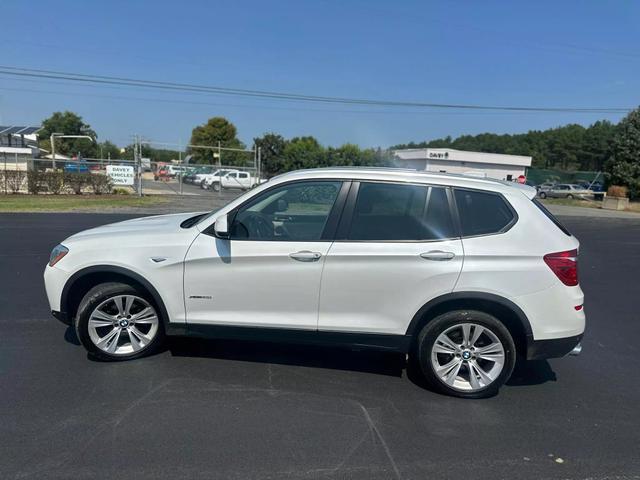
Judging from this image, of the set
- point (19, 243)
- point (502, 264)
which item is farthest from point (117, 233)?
point (19, 243)

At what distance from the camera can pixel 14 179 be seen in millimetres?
22703

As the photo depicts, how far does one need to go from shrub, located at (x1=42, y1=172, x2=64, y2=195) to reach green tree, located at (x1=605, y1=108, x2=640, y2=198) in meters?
37.7

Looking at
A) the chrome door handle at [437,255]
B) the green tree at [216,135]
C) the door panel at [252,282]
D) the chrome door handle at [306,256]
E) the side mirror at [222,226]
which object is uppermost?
the green tree at [216,135]

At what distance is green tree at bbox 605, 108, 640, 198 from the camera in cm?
3562

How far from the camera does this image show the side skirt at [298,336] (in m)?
3.85

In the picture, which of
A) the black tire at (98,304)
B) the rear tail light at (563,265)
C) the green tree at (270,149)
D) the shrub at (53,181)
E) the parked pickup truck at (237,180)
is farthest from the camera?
the green tree at (270,149)

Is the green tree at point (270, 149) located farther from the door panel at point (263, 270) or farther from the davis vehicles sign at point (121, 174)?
the door panel at point (263, 270)

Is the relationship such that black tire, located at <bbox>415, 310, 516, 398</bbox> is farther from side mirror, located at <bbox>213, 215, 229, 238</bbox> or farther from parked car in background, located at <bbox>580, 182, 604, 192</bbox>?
parked car in background, located at <bbox>580, 182, 604, 192</bbox>

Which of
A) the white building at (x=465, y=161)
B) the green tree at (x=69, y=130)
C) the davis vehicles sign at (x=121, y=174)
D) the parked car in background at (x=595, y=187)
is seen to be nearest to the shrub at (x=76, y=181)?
the davis vehicles sign at (x=121, y=174)

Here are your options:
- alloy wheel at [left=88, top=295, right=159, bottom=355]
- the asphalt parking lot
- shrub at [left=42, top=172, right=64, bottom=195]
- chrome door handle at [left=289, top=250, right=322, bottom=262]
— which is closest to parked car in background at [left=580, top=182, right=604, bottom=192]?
shrub at [left=42, top=172, right=64, bottom=195]

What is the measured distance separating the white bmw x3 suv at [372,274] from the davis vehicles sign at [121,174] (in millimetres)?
23378

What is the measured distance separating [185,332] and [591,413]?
3.31 meters

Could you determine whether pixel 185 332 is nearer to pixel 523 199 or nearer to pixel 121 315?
pixel 121 315

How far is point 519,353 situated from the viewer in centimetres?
393
